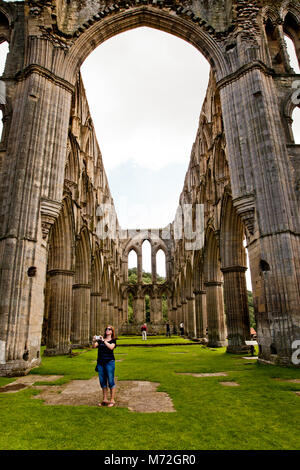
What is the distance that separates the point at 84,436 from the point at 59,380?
4287 millimetres

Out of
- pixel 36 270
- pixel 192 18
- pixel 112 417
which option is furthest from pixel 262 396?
pixel 192 18

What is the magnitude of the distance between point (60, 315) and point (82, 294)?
4.81 m

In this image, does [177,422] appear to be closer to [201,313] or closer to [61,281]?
[61,281]

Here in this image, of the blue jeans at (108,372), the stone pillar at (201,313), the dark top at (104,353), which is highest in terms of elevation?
the stone pillar at (201,313)

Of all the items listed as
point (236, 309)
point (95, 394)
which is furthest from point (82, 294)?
point (95, 394)

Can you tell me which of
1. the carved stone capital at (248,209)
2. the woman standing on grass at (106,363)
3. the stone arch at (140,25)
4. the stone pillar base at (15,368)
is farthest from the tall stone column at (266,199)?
the stone pillar base at (15,368)

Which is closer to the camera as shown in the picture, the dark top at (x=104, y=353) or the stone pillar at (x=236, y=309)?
the dark top at (x=104, y=353)

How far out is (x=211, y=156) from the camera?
1797 cm

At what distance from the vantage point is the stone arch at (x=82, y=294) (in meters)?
18.1

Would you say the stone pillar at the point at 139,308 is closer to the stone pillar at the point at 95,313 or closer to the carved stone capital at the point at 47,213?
the stone pillar at the point at 95,313

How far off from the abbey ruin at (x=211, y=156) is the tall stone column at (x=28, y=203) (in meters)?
0.04

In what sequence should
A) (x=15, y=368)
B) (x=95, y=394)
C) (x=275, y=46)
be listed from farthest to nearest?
(x=275, y=46)
(x=15, y=368)
(x=95, y=394)

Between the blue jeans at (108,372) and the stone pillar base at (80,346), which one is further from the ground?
the blue jeans at (108,372)

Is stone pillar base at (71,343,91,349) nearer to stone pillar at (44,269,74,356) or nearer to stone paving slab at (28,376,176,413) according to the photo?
stone pillar at (44,269,74,356)
